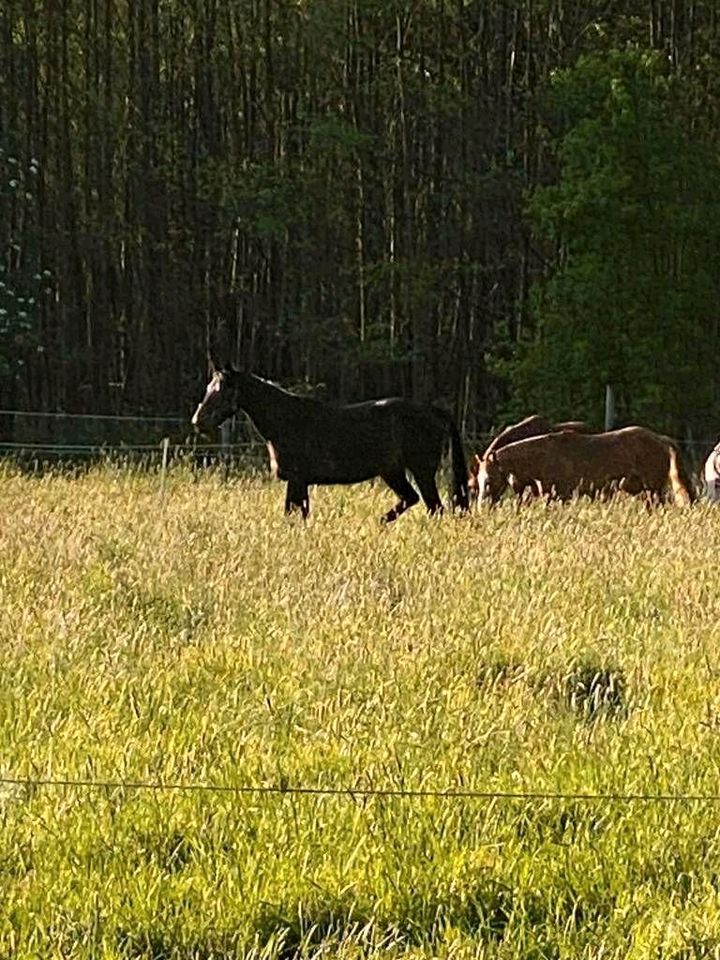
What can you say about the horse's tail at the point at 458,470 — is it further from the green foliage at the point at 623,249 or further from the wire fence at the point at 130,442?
the green foliage at the point at 623,249

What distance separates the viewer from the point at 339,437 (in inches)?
424

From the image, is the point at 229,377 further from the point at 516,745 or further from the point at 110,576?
the point at 516,745

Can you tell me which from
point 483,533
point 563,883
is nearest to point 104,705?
point 563,883

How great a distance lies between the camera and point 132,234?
24438 mm

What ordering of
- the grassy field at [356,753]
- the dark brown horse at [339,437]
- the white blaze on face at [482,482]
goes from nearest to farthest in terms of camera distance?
the grassy field at [356,753], the dark brown horse at [339,437], the white blaze on face at [482,482]

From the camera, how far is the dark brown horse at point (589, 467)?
12445 mm

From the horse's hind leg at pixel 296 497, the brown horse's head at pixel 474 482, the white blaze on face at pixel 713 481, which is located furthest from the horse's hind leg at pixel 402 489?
the white blaze on face at pixel 713 481

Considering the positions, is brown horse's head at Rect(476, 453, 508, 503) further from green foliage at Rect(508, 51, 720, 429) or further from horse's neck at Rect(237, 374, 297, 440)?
green foliage at Rect(508, 51, 720, 429)

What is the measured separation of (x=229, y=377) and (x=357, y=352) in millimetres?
13765

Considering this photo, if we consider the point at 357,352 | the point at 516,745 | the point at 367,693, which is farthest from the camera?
the point at 357,352

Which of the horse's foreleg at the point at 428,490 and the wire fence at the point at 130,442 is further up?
the horse's foreleg at the point at 428,490

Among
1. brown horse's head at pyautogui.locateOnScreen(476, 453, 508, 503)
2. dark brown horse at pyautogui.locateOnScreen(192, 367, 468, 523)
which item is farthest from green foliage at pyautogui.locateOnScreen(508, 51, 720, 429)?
dark brown horse at pyautogui.locateOnScreen(192, 367, 468, 523)

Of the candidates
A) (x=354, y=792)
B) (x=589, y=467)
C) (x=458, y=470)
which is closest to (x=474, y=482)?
(x=589, y=467)

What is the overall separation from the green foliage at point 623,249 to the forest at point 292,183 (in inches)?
75.2
